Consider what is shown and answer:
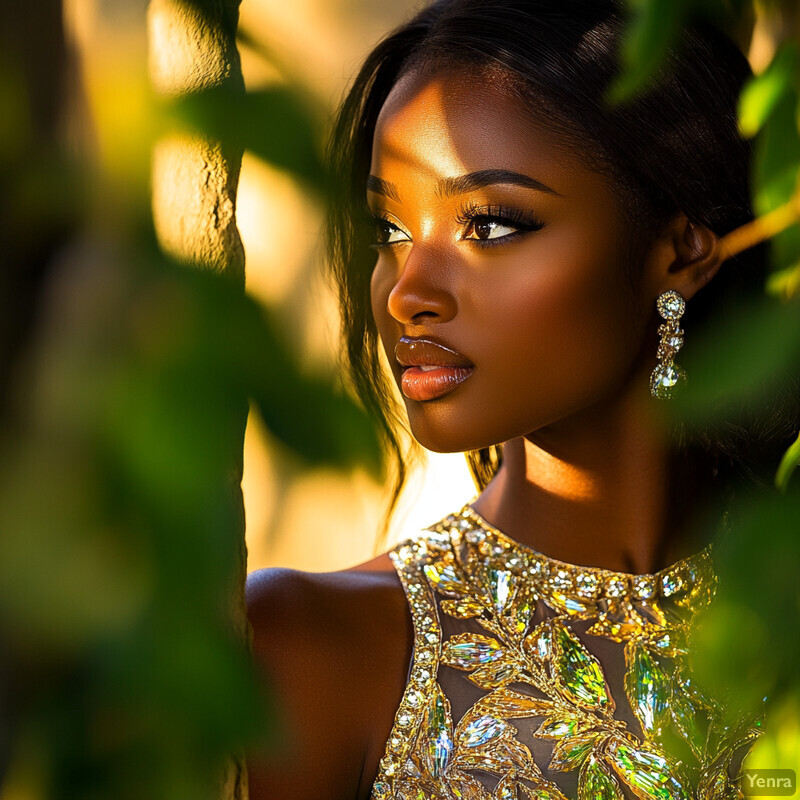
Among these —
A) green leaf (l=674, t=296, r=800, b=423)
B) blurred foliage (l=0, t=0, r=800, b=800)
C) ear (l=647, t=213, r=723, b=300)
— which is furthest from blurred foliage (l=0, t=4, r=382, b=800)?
ear (l=647, t=213, r=723, b=300)

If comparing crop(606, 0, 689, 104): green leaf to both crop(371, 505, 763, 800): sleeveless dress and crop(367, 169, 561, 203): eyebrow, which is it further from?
crop(371, 505, 763, 800): sleeveless dress

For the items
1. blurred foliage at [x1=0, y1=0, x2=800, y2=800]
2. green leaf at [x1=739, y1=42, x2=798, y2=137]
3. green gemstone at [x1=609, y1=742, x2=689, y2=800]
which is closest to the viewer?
blurred foliage at [x1=0, y1=0, x2=800, y2=800]

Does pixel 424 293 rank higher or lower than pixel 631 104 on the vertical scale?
lower

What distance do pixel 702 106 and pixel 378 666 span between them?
2.45 ft

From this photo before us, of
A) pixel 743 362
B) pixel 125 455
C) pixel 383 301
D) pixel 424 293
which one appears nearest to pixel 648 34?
pixel 743 362

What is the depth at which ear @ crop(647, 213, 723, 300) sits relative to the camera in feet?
4.53

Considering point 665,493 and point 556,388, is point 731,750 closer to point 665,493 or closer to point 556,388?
point 665,493

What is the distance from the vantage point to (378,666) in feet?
4.62

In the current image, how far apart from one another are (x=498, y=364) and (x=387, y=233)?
25 centimetres

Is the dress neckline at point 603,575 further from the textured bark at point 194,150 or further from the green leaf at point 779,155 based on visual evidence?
the textured bark at point 194,150

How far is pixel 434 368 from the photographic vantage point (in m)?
1.25

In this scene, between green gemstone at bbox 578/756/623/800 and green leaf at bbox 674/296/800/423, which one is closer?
green leaf at bbox 674/296/800/423

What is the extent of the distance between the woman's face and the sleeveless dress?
10.6 inches

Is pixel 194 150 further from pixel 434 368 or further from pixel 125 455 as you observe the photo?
pixel 434 368
